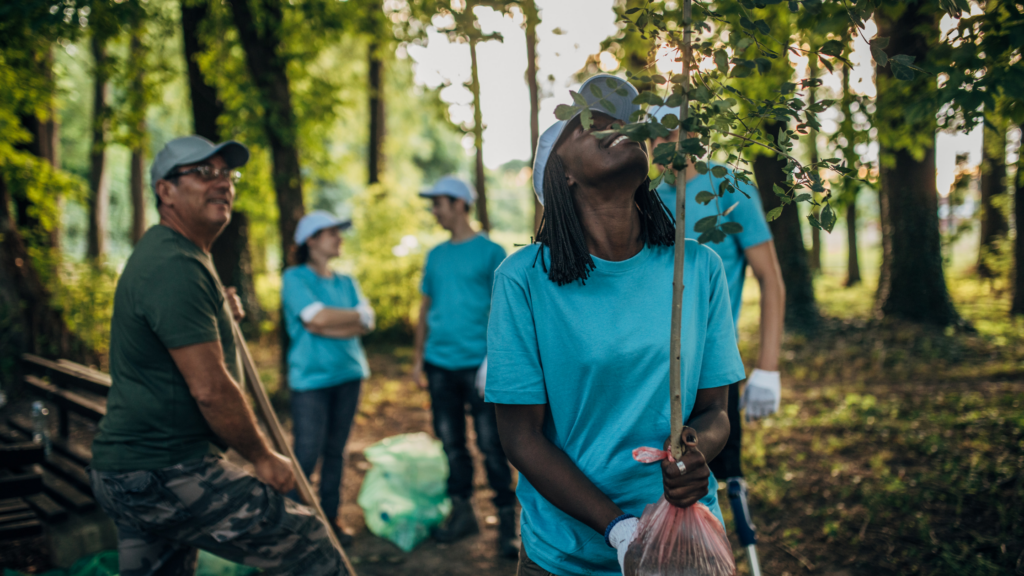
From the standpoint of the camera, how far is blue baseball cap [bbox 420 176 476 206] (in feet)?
14.2

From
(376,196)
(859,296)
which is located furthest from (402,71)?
(859,296)

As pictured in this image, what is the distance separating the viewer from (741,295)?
9.55 ft

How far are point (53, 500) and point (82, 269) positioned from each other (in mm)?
5964

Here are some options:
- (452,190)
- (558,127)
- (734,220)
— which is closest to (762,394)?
(734,220)

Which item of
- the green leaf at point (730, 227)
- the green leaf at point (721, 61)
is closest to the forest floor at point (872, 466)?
the green leaf at point (730, 227)

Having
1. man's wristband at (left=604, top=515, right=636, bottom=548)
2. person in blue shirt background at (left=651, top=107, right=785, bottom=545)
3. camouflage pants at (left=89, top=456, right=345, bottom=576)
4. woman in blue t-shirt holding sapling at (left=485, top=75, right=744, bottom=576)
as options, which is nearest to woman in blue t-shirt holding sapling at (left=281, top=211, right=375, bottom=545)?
camouflage pants at (left=89, top=456, right=345, bottom=576)

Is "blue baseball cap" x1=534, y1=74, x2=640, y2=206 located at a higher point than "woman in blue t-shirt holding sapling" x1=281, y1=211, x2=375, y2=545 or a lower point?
higher

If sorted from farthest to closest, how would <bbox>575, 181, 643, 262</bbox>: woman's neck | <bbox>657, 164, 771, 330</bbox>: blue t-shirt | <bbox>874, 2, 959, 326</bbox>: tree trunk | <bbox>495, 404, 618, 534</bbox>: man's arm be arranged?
<bbox>874, 2, 959, 326</bbox>: tree trunk, <bbox>657, 164, 771, 330</bbox>: blue t-shirt, <bbox>575, 181, 643, 262</bbox>: woman's neck, <bbox>495, 404, 618, 534</bbox>: man's arm

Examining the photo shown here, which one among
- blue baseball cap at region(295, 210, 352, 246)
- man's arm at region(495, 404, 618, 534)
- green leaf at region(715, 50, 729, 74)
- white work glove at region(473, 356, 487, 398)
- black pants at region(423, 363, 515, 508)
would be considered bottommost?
black pants at region(423, 363, 515, 508)

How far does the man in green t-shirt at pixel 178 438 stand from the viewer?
7.16 feet

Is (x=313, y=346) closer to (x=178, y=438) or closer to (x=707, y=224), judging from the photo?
(x=178, y=438)

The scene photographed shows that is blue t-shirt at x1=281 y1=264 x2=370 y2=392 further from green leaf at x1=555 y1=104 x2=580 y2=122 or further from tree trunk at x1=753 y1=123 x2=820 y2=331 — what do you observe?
tree trunk at x1=753 y1=123 x2=820 y2=331

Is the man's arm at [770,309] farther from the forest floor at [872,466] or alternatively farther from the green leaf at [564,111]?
the green leaf at [564,111]

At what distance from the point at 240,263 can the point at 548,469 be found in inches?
402
